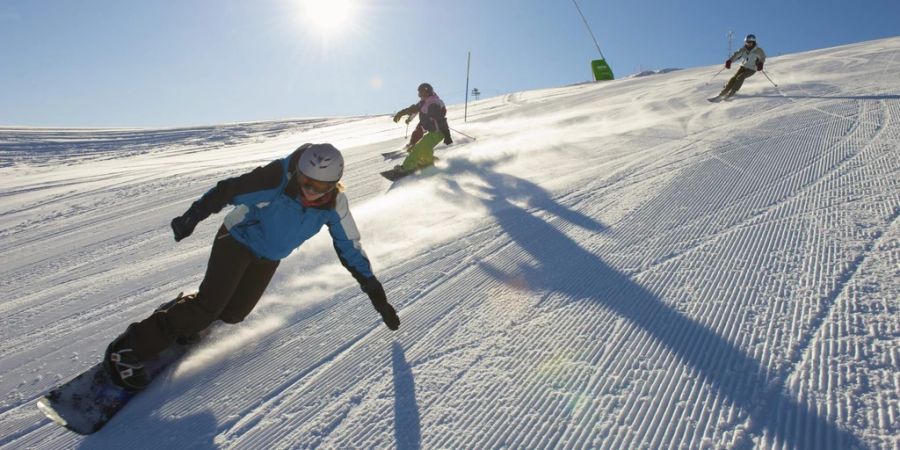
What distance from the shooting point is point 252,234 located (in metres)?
2.85

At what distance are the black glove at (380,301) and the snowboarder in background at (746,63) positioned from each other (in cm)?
1157

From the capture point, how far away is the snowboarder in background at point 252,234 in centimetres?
262

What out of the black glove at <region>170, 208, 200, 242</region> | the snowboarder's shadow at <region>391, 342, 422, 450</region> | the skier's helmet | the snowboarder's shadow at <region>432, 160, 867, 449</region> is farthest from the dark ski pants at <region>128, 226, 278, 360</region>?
the skier's helmet

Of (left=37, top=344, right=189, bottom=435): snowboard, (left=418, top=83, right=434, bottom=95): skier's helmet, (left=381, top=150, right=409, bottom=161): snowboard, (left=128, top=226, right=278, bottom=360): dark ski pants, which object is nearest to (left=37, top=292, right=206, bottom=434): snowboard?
(left=37, top=344, right=189, bottom=435): snowboard

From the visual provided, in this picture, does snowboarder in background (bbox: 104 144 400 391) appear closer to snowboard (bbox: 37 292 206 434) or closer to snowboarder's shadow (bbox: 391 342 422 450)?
snowboard (bbox: 37 292 206 434)

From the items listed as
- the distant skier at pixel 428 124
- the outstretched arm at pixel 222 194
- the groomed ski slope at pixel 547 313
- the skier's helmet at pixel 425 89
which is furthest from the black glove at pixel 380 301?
the skier's helmet at pixel 425 89

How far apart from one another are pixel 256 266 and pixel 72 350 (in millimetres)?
1413

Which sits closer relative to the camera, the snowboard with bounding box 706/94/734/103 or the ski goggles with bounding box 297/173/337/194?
the ski goggles with bounding box 297/173/337/194

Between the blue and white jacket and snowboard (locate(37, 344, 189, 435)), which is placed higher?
the blue and white jacket

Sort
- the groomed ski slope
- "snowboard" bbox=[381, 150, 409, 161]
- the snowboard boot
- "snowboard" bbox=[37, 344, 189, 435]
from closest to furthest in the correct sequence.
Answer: the groomed ski slope
"snowboard" bbox=[37, 344, 189, 435]
the snowboard boot
"snowboard" bbox=[381, 150, 409, 161]

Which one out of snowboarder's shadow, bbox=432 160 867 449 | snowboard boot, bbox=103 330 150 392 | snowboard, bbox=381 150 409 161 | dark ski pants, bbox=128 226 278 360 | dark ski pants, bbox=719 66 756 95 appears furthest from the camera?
dark ski pants, bbox=719 66 756 95

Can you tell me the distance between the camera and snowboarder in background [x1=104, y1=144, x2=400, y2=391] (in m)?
2.62

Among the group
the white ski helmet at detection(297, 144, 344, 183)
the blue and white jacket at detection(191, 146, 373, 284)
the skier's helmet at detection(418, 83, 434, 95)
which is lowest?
the blue and white jacket at detection(191, 146, 373, 284)

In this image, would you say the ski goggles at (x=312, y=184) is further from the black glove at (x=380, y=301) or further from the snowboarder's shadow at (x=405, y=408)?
the snowboarder's shadow at (x=405, y=408)
